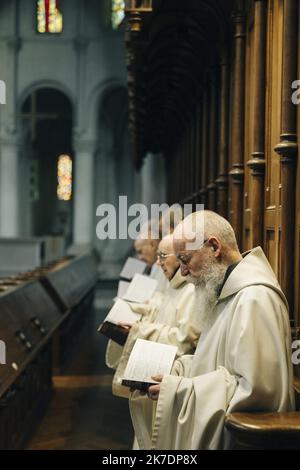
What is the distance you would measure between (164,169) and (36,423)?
11832 mm

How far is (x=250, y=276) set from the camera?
8.49 feet

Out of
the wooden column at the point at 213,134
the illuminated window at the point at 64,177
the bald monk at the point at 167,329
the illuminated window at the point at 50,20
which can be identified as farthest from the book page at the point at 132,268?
the illuminated window at the point at 64,177

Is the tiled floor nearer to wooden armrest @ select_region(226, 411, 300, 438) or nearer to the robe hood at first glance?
the robe hood

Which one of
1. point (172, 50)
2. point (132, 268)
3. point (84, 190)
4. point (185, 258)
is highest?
point (172, 50)

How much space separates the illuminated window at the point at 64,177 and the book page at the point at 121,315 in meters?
23.8

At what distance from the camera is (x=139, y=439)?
351 centimetres

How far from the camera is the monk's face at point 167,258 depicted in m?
4.04

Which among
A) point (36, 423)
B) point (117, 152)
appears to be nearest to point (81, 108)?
point (117, 152)

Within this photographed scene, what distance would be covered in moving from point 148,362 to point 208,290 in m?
0.34

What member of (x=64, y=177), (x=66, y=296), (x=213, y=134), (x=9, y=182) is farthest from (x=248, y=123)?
(x=64, y=177)

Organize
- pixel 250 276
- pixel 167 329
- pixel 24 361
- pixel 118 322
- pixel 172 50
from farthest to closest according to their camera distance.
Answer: pixel 172 50 < pixel 24 361 < pixel 118 322 < pixel 167 329 < pixel 250 276

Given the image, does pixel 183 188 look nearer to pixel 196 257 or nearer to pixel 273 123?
pixel 273 123

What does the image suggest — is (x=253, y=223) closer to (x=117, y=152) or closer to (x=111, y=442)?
(x=111, y=442)

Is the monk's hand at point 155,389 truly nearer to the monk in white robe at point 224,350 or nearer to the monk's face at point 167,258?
the monk in white robe at point 224,350
